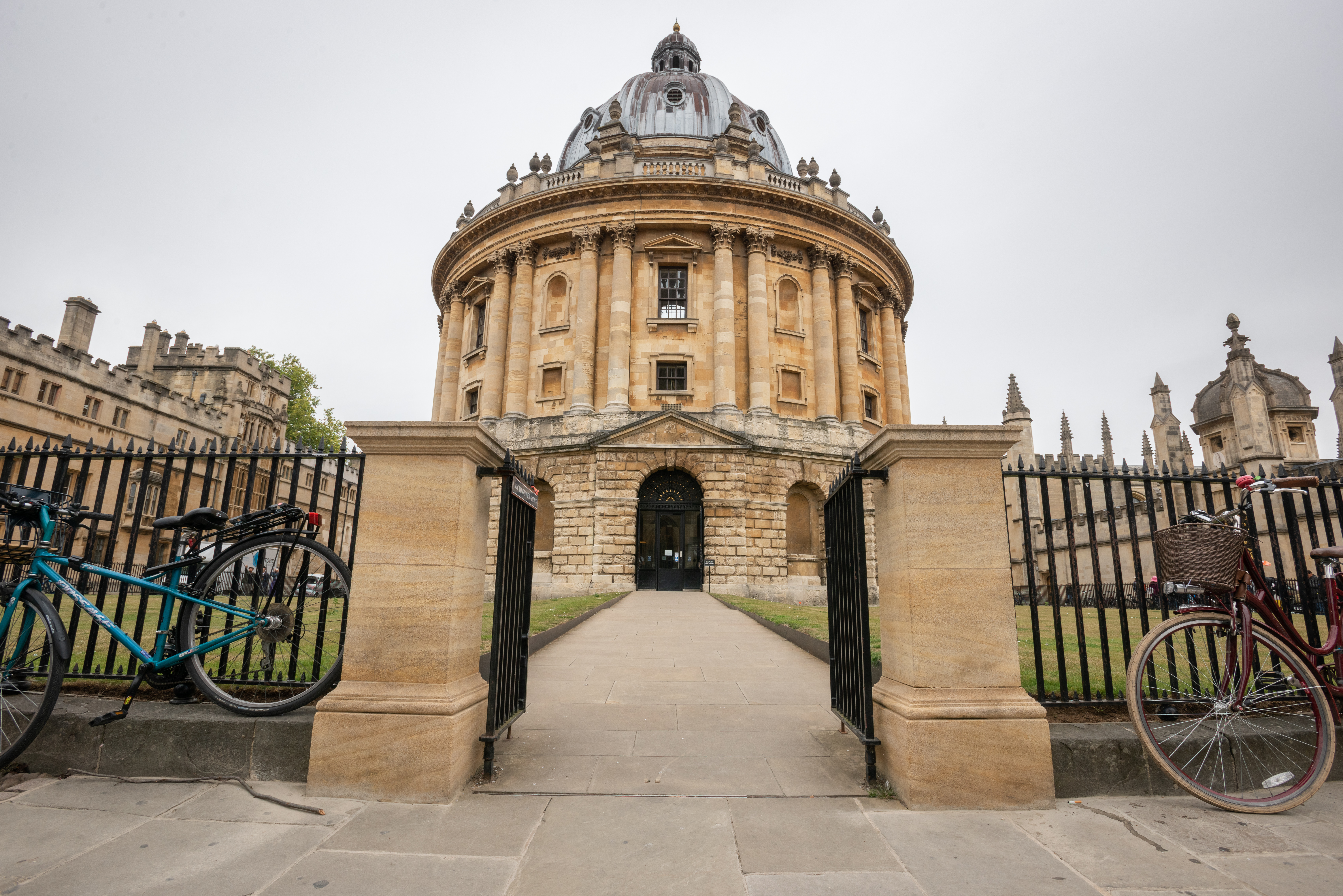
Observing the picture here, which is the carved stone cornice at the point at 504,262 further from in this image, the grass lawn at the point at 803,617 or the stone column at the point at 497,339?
the grass lawn at the point at 803,617

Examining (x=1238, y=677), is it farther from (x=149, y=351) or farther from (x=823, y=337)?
(x=149, y=351)

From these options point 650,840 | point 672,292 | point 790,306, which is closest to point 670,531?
point 672,292

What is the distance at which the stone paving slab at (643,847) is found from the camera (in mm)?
2629

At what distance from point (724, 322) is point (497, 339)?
10331 mm

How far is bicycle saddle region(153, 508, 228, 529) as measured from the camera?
4.07m

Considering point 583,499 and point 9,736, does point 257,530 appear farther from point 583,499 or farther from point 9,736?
point 583,499

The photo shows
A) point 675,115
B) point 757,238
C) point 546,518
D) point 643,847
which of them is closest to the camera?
point 643,847

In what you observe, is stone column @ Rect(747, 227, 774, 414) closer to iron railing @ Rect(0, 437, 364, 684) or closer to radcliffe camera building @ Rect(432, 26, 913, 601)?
radcliffe camera building @ Rect(432, 26, 913, 601)

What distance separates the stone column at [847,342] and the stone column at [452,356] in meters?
18.4

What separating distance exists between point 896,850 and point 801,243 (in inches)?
1187

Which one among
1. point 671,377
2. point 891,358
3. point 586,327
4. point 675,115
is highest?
point 675,115

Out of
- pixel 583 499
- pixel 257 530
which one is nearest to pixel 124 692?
pixel 257 530

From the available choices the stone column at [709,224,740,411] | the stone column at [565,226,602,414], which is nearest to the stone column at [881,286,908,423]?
the stone column at [709,224,740,411]

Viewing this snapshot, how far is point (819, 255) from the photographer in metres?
30.6
